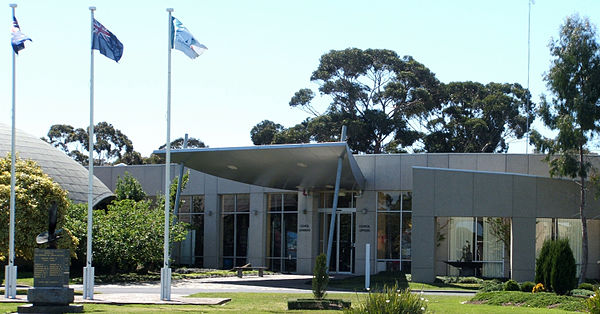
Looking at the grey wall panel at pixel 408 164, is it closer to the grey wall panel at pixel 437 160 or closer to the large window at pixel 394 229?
the grey wall panel at pixel 437 160

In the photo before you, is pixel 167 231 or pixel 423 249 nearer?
pixel 167 231

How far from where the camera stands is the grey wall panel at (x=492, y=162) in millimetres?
31859

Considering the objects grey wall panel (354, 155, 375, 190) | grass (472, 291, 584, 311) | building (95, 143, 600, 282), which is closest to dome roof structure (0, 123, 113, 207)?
building (95, 143, 600, 282)

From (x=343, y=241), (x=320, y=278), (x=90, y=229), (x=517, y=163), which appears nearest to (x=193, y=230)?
(x=343, y=241)

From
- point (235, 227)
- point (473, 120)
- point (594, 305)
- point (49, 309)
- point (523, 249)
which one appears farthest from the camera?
point (473, 120)

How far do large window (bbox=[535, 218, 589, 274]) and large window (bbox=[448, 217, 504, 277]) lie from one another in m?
1.63

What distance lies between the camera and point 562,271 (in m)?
19.5

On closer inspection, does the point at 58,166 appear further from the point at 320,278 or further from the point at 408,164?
the point at 320,278

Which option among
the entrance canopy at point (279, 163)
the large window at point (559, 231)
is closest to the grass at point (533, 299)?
the entrance canopy at point (279, 163)

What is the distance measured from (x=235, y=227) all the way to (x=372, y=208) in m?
7.62

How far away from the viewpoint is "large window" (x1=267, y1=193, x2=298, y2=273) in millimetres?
36375

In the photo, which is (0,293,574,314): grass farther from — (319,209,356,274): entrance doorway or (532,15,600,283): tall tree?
(319,209,356,274): entrance doorway

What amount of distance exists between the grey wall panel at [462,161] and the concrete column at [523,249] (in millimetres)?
4501

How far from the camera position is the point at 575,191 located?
28984mm
